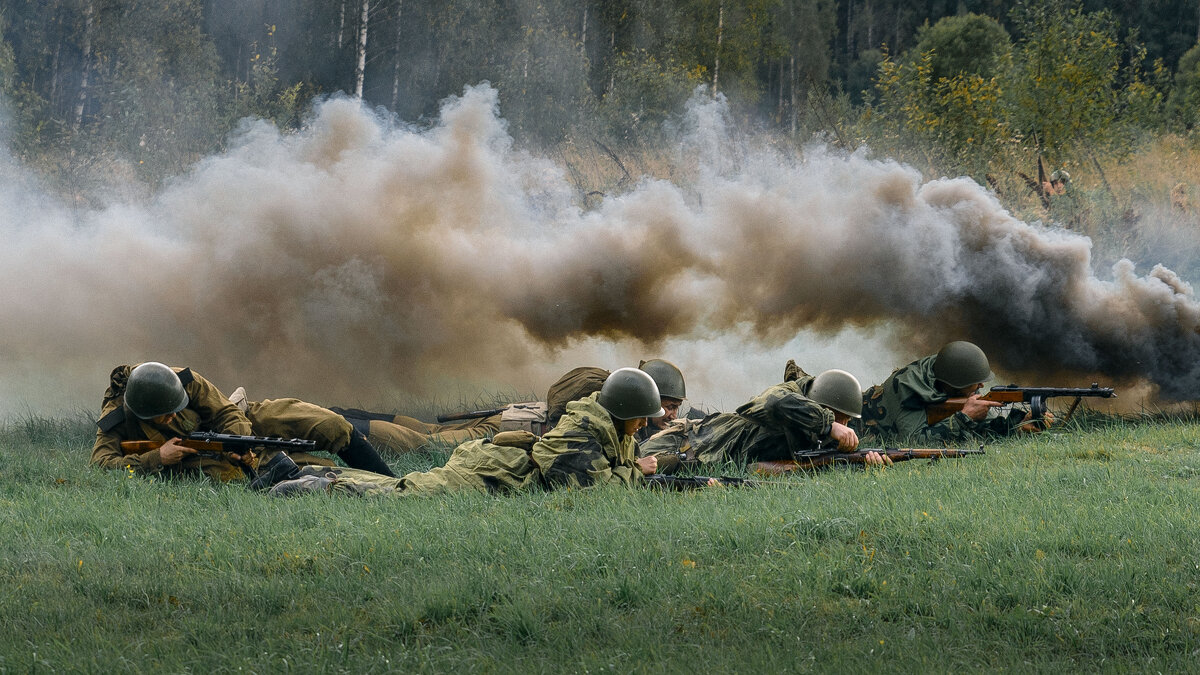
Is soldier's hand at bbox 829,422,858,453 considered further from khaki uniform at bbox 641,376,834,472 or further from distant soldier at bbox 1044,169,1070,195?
distant soldier at bbox 1044,169,1070,195

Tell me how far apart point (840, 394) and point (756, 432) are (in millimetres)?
796

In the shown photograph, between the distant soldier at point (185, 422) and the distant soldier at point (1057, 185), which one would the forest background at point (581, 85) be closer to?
the distant soldier at point (1057, 185)

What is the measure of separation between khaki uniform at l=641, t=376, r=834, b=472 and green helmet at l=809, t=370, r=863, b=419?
179 mm

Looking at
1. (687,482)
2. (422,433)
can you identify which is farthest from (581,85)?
(687,482)

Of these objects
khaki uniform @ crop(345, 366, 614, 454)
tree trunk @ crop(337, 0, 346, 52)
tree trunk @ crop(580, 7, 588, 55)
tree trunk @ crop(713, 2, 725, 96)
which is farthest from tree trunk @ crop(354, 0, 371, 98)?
khaki uniform @ crop(345, 366, 614, 454)

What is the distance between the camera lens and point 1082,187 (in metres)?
22.1

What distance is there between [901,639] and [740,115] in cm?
2592

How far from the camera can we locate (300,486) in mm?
9023

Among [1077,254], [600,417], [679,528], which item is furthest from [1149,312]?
[679,528]

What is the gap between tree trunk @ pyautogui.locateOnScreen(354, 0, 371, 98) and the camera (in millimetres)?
25047

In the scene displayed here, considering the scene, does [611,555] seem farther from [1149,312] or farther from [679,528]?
[1149,312]

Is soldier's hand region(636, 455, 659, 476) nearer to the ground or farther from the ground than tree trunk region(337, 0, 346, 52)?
nearer to the ground

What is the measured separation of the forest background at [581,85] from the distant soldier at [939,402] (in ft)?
30.5

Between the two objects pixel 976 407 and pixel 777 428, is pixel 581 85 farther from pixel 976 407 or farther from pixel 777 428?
pixel 777 428
